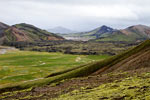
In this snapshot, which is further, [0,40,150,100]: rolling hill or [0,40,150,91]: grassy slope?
[0,40,150,91]: grassy slope

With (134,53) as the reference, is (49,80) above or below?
below

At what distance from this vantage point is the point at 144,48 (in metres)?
78.4

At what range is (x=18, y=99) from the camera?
46.3 m

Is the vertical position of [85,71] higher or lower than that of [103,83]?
lower

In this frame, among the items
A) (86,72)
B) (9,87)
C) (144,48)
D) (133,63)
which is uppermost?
(144,48)

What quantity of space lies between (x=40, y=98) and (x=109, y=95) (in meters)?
18.6

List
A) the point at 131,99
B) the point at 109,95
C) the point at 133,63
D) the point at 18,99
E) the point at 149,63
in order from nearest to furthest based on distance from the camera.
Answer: the point at 131,99, the point at 109,95, the point at 18,99, the point at 149,63, the point at 133,63

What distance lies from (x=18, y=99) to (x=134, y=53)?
53360 mm

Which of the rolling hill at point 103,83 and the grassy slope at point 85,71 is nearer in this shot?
the rolling hill at point 103,83

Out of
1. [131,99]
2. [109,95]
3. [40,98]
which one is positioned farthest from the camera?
[40,98]

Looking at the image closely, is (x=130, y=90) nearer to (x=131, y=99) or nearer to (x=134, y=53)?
(x=131, y=99)

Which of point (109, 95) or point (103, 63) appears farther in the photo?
point (103, 63)

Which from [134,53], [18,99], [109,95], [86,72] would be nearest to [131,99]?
[109,95]

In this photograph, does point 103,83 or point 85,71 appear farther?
point 85,71
